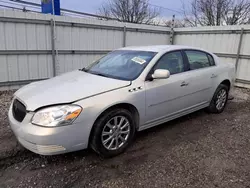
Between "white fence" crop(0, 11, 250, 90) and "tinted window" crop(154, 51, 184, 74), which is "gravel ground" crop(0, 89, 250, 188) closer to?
"tinted window" crop(154, 51, 184, 74)

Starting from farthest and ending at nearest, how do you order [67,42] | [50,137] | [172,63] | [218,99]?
[67,42] < [218,99] < [172,63] < [50,137]

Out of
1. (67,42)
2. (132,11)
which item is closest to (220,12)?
(132,11)

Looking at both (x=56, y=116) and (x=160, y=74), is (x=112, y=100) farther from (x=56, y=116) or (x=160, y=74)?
(x=160, y=74)

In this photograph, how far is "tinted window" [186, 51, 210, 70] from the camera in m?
4.03

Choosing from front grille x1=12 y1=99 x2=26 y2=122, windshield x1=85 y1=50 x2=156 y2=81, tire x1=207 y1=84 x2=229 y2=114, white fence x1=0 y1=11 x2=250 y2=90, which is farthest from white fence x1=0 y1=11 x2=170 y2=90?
tire x1=207 y1=84 x2=229 y2=114

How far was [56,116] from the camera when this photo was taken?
243 centimetres

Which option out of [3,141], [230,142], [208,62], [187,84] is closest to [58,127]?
[3,141]

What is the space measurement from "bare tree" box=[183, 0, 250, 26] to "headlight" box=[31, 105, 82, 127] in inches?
588

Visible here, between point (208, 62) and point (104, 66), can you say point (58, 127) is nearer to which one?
point (104, 66)

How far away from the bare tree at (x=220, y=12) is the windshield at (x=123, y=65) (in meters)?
13.2

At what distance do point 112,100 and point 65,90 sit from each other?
625 millimetres

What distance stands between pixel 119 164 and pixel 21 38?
4988mm

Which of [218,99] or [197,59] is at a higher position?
[197,59]

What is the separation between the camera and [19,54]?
6.12 meters
